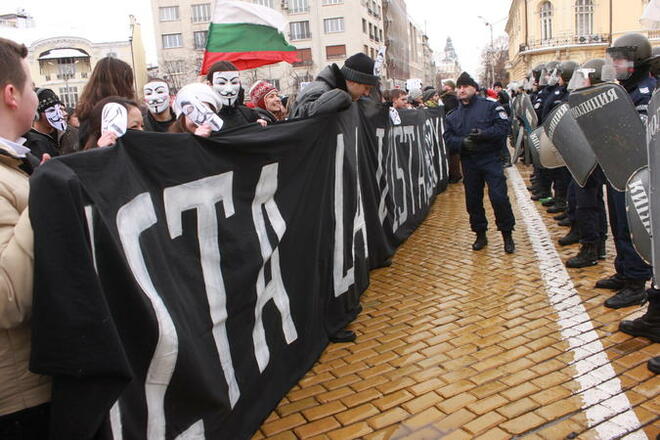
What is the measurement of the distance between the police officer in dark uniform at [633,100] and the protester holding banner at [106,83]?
142 inches

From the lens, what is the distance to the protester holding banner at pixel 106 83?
12.5ft

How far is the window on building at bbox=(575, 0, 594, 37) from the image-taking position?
59.7 m

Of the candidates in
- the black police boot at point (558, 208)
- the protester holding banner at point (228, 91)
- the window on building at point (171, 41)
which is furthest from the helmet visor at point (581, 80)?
the window on building at point (171, 41)

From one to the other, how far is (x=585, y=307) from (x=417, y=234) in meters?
3.51

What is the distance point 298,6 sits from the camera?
69.5 metres

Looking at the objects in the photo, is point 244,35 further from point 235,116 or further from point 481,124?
point 481,124

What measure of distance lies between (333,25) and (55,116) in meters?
68.1

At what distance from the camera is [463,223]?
8500 mm

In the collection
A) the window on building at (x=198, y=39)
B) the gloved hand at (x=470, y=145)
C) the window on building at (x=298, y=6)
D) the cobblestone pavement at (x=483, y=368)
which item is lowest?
the cobblestone pavement at (x=483, y=368)

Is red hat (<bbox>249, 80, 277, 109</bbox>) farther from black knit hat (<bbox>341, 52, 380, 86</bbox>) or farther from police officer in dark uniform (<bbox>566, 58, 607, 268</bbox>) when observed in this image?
police officer in dark uniform (<bbox>566, 58, 607, 268</bbox>)

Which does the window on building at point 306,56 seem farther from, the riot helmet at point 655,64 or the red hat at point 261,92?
the riot helmet at point 655,64

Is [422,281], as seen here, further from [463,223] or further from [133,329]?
[133,329]

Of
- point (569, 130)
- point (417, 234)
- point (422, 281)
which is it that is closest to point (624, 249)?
point (569, 130)

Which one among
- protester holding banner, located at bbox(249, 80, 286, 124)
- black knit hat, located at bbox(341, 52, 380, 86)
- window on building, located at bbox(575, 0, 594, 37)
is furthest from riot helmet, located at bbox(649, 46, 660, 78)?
window on building, located at bbox(575, 0, 594, 37)
